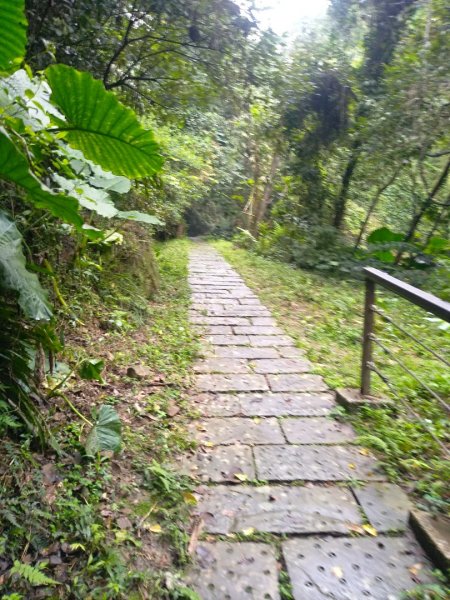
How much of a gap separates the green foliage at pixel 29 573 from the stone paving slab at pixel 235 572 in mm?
491

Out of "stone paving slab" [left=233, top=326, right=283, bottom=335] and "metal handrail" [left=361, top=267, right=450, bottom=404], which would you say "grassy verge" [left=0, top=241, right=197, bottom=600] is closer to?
"metal handrail" [left=361, top=267, right=450, bottom=404]

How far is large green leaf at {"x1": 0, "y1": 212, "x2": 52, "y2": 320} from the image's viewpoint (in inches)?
55.1

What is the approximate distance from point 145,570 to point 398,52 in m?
8.38

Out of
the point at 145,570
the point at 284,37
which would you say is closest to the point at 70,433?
the point at 145,570

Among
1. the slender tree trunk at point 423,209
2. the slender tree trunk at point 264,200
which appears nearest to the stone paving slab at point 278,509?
the slender tree trunk at point 423,209

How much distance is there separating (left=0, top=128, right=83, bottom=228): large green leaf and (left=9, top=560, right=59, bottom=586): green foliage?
3.60 ft

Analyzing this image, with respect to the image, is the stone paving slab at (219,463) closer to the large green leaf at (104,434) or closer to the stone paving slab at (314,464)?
the stone paving slab at (314,464)

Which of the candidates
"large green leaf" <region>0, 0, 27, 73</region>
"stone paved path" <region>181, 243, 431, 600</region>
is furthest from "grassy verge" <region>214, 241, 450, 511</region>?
"large green leaf" <region>0, 0, 27, 73</region>

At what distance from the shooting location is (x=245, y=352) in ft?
11.8

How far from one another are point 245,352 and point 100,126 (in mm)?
Result: 2330

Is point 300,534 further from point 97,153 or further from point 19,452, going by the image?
point 97,153

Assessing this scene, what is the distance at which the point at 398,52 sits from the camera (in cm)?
Answer: 700

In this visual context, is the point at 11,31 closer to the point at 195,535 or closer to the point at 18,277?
the point at 18,277

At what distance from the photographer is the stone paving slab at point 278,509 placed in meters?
1.67
